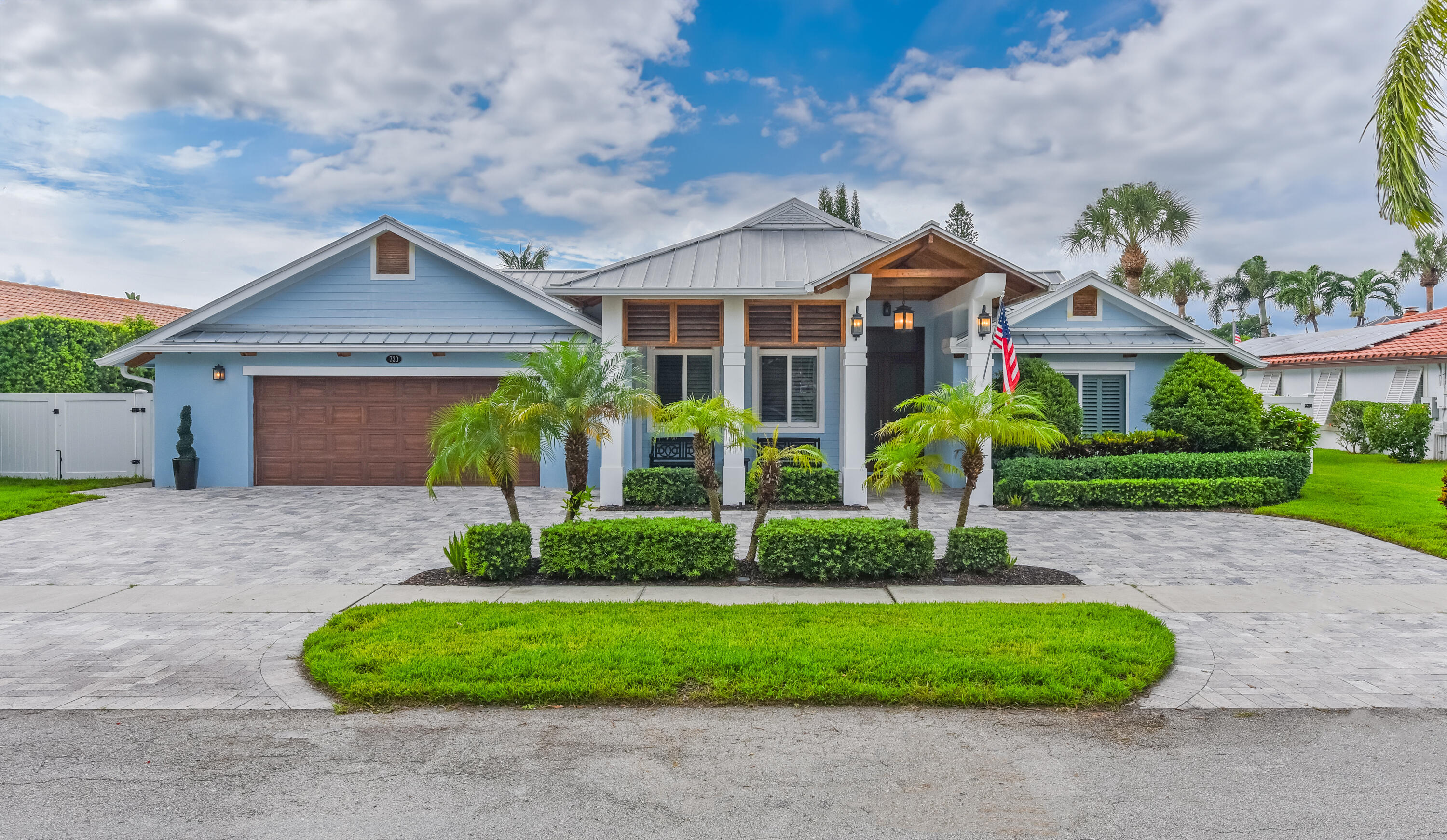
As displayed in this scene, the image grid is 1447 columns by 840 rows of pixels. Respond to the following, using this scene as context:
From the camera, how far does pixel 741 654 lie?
5.20m

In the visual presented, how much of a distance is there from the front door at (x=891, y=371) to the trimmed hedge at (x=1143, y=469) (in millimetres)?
3361

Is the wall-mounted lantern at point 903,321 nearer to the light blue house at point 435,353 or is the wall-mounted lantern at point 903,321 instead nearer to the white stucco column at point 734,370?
the light blue house at point 435,353

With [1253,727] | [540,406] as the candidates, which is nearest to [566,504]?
[540,406]

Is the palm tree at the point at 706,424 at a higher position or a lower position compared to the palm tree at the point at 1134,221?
lower

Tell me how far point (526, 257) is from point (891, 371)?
33336 millimetres

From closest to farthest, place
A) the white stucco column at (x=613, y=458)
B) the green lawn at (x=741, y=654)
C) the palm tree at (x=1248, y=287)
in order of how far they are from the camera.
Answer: the green lawn at (x=741, y=654) → the white stucco column at (x=613, y=458) → the palm tree at (x=1248, y=287)

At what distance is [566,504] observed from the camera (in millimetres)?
8219

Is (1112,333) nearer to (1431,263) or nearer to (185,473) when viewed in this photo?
(185,473)

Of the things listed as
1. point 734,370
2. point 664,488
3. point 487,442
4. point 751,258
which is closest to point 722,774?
point 487,442

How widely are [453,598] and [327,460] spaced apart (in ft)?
32.8

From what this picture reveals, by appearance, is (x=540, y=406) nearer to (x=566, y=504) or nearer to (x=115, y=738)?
(x=566, y=504)

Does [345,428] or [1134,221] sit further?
[1134,221]

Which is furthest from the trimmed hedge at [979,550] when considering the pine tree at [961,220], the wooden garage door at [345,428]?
the pine tree at [961,220]

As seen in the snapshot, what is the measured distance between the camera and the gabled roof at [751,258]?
12.5m
